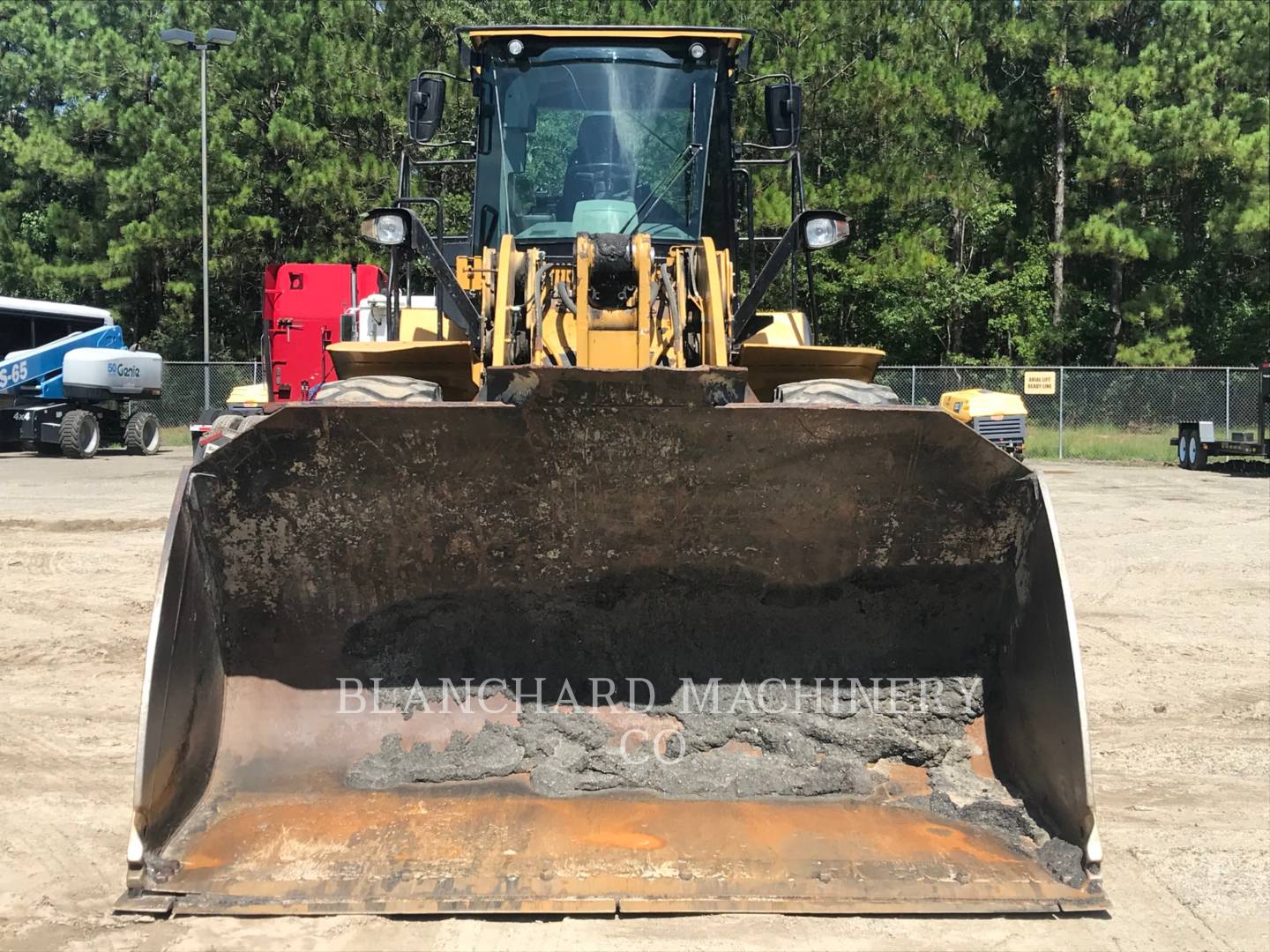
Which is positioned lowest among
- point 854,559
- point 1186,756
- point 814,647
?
point 1186,756

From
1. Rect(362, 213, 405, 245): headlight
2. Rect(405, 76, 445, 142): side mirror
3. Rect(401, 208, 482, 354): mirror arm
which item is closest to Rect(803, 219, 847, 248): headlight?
Rect(401, 208, 482, 354): mirror arm

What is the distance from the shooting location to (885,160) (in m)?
27.8

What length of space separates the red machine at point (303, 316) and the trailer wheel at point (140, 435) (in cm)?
867

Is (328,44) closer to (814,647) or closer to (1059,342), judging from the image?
(1059,342)

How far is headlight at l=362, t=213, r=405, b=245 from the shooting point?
5414 mm

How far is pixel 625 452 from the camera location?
13.7 ft

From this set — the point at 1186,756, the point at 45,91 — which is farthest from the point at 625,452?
the point at 45,91

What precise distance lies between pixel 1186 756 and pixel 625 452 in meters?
3.06

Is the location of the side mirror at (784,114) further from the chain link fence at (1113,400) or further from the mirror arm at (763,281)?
the chain link fence at (1113,400)

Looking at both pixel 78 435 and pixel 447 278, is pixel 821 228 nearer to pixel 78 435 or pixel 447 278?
pixel 447 278

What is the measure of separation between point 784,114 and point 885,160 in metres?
22.5

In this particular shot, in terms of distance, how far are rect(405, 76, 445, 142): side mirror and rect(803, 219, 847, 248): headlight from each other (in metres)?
1.89

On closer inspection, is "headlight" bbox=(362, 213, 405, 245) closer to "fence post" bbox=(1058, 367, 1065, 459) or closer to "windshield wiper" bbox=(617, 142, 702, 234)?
"windshield wiper" bbox=(617, 142, 702, 234)

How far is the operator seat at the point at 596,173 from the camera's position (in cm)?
580
